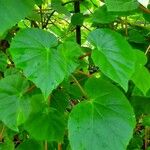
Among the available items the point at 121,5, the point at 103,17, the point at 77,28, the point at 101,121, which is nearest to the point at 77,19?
the point at 77,28

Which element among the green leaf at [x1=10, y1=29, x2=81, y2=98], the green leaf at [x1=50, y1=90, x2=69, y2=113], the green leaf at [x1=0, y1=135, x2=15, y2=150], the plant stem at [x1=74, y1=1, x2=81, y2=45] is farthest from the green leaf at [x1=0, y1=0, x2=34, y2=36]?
the plant stem at [x1=74, y1=1, x2=81, y2=45]

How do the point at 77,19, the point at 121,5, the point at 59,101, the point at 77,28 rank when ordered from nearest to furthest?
1. the point at 121,5
2. the point at 59,101
3. the point at 77,19
4. the point at 77,28

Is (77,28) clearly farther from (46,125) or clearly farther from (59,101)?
(46,125)

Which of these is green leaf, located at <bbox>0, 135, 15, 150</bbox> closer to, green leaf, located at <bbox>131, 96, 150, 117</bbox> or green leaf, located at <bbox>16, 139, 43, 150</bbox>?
green leaf, located at <bbox>16, 139, 43, 150</bbox>

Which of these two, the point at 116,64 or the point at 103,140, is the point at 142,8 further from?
the point at 103,140

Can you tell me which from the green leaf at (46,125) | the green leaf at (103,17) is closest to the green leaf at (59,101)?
the green leaf at (46,125)

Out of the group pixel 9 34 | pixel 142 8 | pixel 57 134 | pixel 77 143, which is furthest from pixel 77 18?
pixel 77 143
